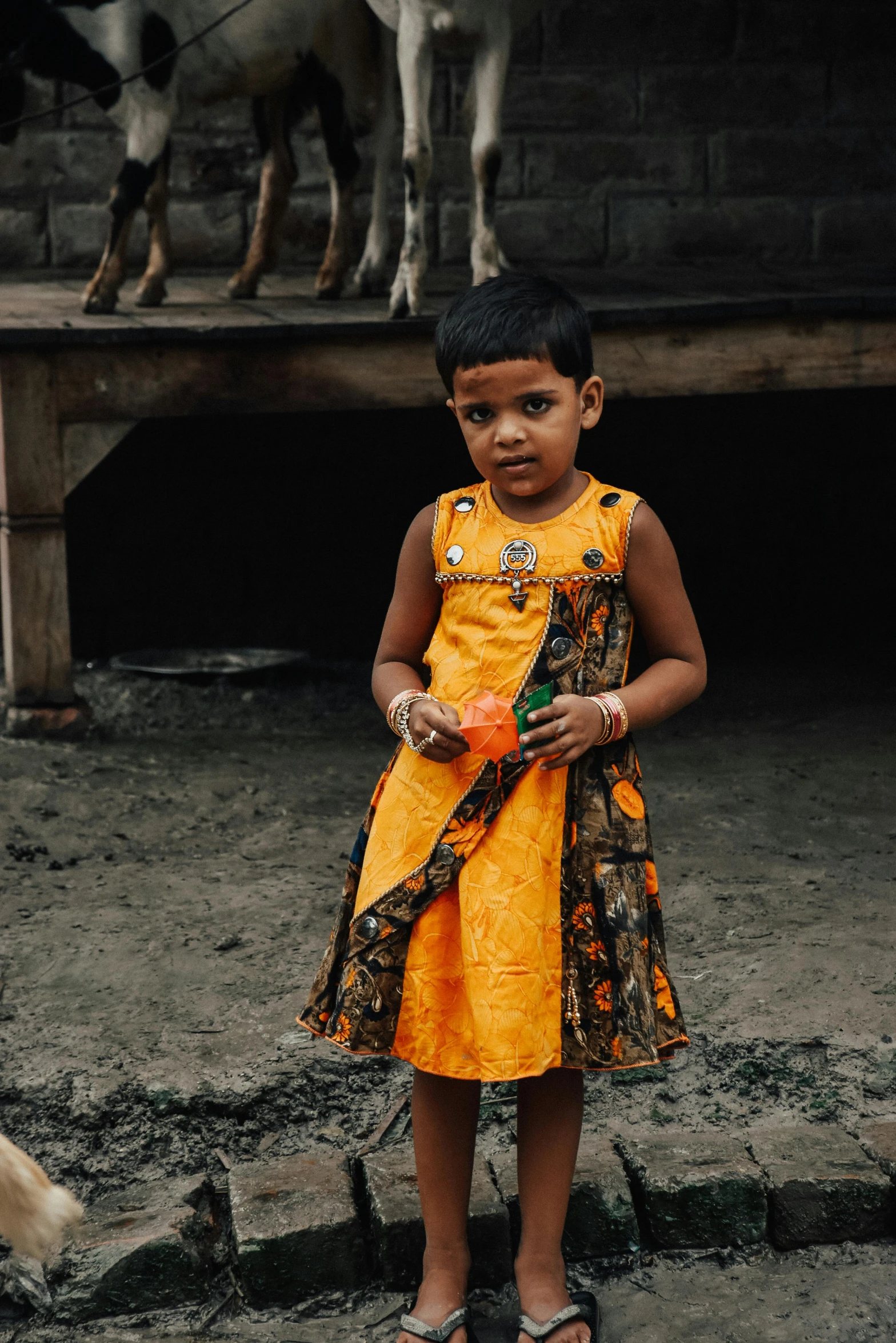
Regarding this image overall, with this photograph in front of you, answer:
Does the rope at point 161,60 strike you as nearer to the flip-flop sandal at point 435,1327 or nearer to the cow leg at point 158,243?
the cow leg at point 158,243

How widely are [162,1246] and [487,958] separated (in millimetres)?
730

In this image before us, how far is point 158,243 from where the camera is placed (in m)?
5.34

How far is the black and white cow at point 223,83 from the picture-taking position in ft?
16.3

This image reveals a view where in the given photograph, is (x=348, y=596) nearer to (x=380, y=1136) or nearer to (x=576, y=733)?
(x=380, y=1136)

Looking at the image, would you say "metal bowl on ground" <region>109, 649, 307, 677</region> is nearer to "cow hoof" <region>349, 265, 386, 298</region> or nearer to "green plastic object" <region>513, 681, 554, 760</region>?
"cow hoof" <region>349, 265, 386, 298</region>

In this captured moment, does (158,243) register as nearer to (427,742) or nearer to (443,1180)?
(427,742)

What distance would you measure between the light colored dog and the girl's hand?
689 millimetres

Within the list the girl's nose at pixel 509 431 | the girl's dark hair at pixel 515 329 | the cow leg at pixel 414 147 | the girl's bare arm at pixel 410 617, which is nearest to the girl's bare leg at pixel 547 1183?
the girl's bare arm at pixel 410 617

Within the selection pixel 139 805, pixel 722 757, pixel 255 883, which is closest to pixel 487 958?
pixel 255 883

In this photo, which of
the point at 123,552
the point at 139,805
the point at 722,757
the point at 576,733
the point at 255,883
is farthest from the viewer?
the point at 123,552

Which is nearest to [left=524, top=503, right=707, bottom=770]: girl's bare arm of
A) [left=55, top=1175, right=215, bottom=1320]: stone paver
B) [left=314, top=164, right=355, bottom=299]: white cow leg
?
[left=55, top=1175, right=215, bottom=1320]: stone paver

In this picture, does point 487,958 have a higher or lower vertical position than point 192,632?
higher

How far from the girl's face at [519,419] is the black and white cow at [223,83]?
3.32 meters

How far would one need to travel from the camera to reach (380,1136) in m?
2.53
